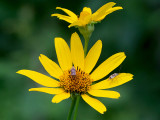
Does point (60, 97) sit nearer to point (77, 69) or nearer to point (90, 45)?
point (77, 69)

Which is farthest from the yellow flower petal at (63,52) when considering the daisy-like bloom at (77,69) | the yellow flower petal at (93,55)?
the yellow flower petal at (93,55)

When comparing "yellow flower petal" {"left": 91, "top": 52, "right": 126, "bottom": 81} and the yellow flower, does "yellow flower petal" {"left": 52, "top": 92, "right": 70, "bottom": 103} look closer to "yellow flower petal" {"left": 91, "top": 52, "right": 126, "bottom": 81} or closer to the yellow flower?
"yellow flower petal" {"left": 91, "top": 52, "right": 126, "bottom": 81}

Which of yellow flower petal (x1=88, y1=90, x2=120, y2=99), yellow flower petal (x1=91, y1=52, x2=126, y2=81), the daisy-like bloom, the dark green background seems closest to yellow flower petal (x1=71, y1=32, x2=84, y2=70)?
the daisy-like bloom

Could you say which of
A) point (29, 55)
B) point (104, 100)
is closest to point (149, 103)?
point (104, 100)

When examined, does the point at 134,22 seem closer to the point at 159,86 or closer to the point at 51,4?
the point at 159,86

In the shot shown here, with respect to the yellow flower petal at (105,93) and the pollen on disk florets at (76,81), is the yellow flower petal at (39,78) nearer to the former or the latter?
the pollen on disk florets at (76,81)

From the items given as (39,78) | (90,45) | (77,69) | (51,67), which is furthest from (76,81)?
(90,45)
